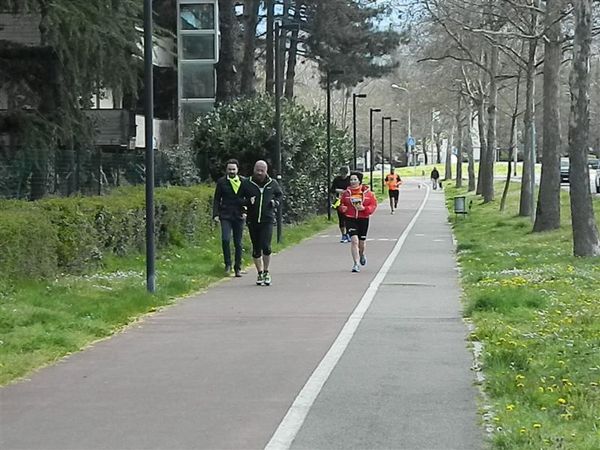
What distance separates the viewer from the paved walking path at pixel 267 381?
6945mm

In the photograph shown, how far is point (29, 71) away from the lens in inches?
848

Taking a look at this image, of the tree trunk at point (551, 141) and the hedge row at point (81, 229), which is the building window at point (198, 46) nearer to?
the tree trunk at point (551, 141)

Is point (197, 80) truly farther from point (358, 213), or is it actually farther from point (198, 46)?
point (358, 213)

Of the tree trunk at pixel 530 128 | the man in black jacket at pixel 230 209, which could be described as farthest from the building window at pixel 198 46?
the man in black jacket at pixel 230 209

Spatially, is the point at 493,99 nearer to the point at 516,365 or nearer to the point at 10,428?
the point at 516,365

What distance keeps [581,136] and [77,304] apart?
10.4 m

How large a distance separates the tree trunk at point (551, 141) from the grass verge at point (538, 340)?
11.9ft

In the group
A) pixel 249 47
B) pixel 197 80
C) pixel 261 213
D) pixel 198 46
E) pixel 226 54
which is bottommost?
pixel 261 213

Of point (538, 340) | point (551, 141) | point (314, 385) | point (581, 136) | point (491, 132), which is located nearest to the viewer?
point (314, 385)

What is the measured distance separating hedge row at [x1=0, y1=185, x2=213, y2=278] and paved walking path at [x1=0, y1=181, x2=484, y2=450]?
2.11 meters

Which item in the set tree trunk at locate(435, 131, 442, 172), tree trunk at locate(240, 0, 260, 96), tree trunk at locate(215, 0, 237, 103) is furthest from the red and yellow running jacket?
tree trunk at locate(435, 131, 442, 172)

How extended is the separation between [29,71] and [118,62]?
7.21 feet

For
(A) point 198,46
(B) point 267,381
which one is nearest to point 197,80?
(A) point 198,46

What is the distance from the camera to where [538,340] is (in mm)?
10445
